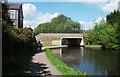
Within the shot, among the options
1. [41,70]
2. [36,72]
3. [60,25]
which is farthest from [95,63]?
→ [60,25]

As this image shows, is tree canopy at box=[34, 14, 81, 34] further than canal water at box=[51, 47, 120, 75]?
Yes

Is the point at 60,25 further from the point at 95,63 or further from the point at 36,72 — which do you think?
the point at 36,72

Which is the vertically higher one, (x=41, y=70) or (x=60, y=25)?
(x=60, y=25)

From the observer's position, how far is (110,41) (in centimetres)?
2820

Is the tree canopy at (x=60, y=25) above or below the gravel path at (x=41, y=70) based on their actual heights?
above

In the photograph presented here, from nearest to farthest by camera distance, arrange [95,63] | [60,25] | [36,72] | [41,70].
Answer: [36,72]
[41,70]
[95,63]
[60,25]

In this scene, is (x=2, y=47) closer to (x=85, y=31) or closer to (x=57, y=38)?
(x=57, y=38)

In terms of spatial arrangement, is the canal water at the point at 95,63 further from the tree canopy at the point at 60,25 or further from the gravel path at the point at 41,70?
the tree canopy at the point at 60,25

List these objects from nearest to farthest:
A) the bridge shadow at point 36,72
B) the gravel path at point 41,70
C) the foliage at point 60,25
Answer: the bridge shadow at point 36,72 < the gravel path at point 41,70 < the foliage at point 60,25

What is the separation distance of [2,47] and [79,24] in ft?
175

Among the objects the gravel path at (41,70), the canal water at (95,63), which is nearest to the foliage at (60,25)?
the canal water at (95,63)

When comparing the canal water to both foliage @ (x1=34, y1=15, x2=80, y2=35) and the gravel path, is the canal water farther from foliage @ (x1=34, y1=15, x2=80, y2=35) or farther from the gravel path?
foliage @ (x1=34, y1=15, x2=80, y2=35)

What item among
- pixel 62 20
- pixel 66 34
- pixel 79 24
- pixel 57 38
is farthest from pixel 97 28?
pixel 62 20

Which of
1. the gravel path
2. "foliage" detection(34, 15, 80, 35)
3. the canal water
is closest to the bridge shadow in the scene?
the gravel path
